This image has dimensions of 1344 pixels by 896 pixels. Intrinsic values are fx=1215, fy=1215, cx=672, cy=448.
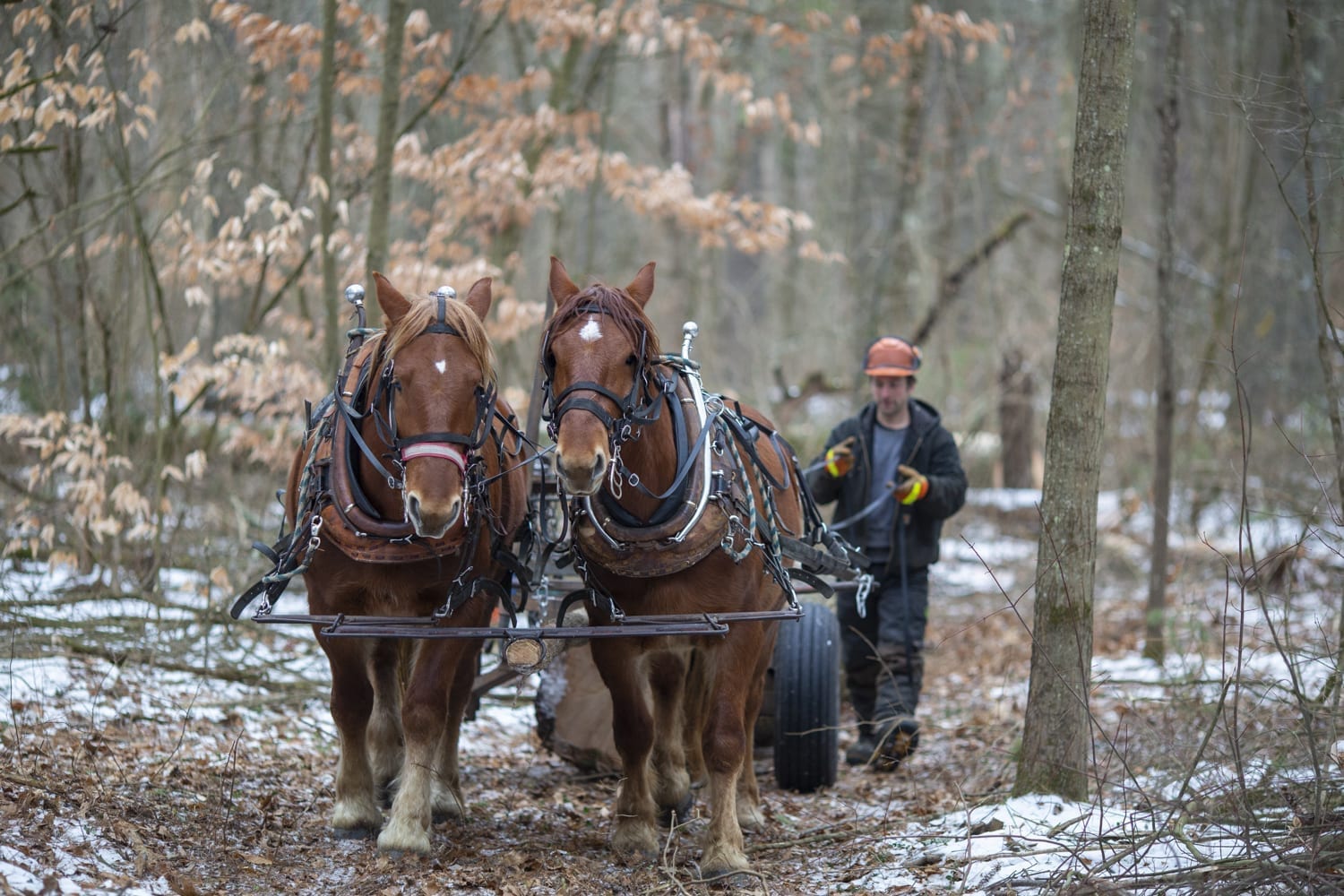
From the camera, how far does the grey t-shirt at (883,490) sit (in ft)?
24.0

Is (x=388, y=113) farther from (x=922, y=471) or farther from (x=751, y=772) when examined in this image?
(x=751, y=772)

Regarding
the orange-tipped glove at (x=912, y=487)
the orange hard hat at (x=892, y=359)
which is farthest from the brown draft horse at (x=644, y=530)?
the orange hard hat at (x=892, y=359)

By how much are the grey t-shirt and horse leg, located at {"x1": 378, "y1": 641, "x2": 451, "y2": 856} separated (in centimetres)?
327

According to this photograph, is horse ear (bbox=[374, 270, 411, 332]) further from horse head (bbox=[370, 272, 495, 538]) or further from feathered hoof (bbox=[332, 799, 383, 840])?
feathered hoof (bbox=[332, 799, 383, 840])

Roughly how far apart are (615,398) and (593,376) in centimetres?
11

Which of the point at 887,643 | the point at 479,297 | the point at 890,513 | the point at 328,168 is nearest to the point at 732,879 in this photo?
the point at 479,297

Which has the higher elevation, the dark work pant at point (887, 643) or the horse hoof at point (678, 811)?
the dark work pant at point (887, 643)

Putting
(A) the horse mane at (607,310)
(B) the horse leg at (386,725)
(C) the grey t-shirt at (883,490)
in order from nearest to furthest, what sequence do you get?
(A) the horse mane at (607,310) → (B) the horse leg at (386,725) → (C) the grey t-shirt at (883,490)

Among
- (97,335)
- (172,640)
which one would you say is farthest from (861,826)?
(97,335)

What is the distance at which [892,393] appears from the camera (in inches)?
285

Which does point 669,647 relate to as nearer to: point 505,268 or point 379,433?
point 379,433

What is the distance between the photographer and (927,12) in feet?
36.2

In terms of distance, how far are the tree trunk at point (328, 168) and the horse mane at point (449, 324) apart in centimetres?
377

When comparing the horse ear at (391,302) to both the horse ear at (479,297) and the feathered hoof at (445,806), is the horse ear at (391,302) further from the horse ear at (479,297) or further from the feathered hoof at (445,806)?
the feathered hoof at (445,806)
